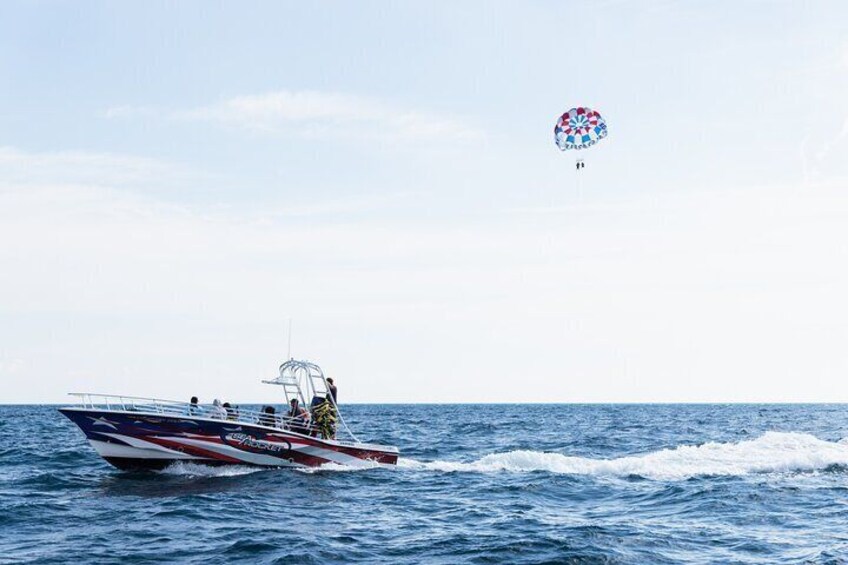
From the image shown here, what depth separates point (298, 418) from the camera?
23.9 m

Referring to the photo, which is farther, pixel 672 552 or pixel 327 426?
pixel 327 426

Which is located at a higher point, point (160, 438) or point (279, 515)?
point (160, 438)

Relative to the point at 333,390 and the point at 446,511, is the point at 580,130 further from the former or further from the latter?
the point at 446,511

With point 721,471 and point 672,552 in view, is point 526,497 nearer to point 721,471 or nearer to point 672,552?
point 672,552

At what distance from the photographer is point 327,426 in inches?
960

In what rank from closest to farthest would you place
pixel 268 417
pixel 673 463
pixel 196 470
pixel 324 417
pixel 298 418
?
pixel 196 470 → pixel 298 418 → pixel 268 417 → pixel 324 417 → pixel 673 463

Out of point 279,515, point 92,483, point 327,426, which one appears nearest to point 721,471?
point 327,426

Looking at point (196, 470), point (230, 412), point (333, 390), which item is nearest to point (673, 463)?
point (333, 390)

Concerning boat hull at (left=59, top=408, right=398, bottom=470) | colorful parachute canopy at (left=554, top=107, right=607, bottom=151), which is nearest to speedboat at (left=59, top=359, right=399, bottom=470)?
boat hull at (left=59, top=408, right=398, bottom=470)

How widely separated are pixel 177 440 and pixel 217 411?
1342 mm

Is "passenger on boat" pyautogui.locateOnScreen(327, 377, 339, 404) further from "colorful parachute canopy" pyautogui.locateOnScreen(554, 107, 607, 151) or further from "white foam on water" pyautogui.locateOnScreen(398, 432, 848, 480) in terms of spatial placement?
"colorful parachute canopy" pyautogui.locateOnScreen(554, 107, 607, 151)

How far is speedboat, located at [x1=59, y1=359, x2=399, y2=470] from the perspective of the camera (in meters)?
22.4

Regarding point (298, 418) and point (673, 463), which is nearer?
point (298, 418)

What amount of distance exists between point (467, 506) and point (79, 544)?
→ 27.1 ft
